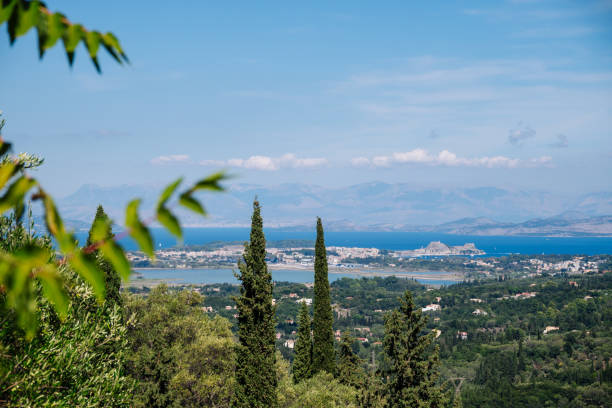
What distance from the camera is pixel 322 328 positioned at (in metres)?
24.9

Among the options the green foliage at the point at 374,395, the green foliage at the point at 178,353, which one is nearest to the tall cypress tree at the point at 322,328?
the green foliage at the point at 178,353

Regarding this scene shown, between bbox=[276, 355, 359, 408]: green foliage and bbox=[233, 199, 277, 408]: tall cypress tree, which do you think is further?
bbox=[276, 355, 359, 408]: green foliage

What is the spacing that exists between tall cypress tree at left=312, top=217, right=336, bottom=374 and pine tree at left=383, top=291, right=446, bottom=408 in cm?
912

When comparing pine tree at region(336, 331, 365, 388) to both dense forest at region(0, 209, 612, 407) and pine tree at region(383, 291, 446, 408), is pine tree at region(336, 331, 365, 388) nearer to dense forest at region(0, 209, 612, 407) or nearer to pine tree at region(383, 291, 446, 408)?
dense forest at region(0, 209, 612, 407)

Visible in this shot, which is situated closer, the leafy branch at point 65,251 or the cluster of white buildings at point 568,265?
the leafy branch at point 65,251

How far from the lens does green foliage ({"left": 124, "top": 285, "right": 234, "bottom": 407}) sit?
1590cm

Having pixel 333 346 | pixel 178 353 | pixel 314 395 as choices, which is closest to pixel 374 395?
pixel 314 395

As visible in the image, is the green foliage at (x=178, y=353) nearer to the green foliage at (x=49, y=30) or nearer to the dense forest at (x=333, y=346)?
the dense forest at (x=333, y=346)

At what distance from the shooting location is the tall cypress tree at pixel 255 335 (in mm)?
16344

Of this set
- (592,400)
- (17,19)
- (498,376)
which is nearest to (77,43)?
(17,19)

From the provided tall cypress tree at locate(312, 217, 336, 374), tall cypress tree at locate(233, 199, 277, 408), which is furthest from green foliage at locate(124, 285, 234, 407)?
tall cypress tree at locate(312, 217, 336, 374)

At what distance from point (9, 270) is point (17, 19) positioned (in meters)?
0.62

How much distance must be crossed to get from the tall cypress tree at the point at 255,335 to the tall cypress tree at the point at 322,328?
7.58 meters

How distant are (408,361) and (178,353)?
9762 mm
